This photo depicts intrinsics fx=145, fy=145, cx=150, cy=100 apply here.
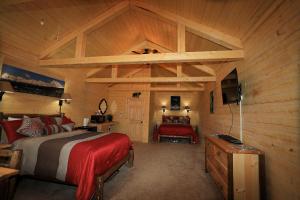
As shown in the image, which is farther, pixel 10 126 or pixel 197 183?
pixel 197 183

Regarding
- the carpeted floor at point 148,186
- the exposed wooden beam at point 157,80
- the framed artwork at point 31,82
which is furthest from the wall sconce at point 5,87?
the exposed wooden beam at point 157,80

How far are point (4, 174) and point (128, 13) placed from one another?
3807 mm

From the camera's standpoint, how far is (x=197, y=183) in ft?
8.58

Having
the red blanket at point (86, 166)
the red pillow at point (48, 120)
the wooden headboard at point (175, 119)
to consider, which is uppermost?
the red pillow at point (48, 120)

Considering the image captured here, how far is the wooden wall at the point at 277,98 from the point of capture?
1464 mm

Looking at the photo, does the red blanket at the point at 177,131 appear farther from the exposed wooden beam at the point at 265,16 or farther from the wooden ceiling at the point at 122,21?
the exposed wooden beam at the point at 265,16

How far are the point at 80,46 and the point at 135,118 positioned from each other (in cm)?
396

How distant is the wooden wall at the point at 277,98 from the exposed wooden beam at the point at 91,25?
2.81 m

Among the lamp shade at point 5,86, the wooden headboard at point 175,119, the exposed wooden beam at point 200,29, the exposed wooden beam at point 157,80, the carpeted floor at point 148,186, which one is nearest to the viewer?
the carpeted floor at point 148,186

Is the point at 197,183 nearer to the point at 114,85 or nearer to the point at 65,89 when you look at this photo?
the point at 65,89

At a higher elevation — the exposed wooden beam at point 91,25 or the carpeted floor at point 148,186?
the exposed wooden beam at point 91,25

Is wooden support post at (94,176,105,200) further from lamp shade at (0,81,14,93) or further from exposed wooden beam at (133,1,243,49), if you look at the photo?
exposed wooden beam at (133,1,243,49)

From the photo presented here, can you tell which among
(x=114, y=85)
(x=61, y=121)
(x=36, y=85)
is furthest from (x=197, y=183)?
(x=114, y=85)

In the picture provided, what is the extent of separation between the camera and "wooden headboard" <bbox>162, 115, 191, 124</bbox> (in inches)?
301
